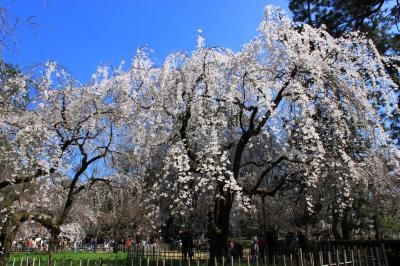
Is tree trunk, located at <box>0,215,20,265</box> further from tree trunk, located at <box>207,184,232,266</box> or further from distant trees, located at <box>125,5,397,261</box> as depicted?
tree trunk, located at <box>207,184,232,266</box>

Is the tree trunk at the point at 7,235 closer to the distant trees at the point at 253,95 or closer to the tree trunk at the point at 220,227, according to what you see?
the distant trees at the point at 253,95

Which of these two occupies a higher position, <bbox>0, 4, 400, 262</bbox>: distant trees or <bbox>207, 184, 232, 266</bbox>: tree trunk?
<bbox>0, 4, 400, 262</bbox>: distant trees

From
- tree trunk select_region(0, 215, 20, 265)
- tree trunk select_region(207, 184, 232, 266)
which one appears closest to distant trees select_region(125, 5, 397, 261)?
tree trunk select_region(207, 184, 232, 266)

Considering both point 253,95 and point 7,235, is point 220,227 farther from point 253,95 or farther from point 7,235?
point 7,235

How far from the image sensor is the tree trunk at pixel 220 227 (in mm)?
9344

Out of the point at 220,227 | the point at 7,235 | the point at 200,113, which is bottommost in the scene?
the point at 7,235

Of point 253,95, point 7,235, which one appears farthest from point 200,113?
point 7,235

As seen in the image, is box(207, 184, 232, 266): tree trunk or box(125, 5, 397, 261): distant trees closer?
box(125, 5, 397, 261): distant trees

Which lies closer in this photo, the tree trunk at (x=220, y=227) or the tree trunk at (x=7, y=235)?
the tree trunk at (x=7, y=235)

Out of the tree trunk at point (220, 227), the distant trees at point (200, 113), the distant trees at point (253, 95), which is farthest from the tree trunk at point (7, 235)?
the tree trunk at point (220, 227)

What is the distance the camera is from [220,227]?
949cm

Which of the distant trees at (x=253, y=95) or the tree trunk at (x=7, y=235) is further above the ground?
the distant trees at (x=253, y=95)

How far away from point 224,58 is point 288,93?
1.86 meters

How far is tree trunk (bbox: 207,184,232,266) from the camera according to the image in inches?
368
